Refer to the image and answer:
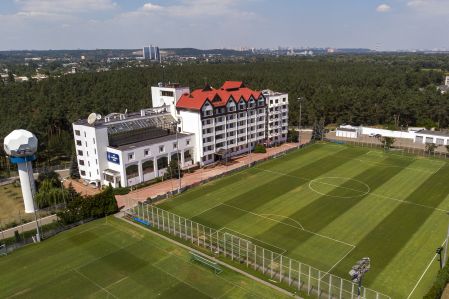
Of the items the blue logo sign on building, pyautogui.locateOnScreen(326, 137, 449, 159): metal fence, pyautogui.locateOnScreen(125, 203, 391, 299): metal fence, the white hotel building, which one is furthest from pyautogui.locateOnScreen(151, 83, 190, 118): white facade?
pyautogui.locateOnScreen(326, 137, 449, 159): metal fence

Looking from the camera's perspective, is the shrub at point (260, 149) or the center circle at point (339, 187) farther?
the shrub at point (260, 149)

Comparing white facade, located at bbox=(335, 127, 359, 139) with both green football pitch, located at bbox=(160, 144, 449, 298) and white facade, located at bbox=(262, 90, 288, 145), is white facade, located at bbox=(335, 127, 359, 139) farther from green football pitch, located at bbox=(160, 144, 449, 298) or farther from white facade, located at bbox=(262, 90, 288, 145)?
green football pitch, located at bbox=(160, 144, 449, 298)

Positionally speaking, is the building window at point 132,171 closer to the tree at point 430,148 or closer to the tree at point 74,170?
the tree at point 74,170

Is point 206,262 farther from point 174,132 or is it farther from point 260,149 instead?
point 260,149

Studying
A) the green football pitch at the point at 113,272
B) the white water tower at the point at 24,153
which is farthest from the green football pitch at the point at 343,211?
the white water tower at the point at 24,153

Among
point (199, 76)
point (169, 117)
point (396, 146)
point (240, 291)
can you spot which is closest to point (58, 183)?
point (169, 117)

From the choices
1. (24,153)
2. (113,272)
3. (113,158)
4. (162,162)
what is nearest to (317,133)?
(162,162)

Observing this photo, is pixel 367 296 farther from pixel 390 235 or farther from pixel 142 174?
pixel 142 174
